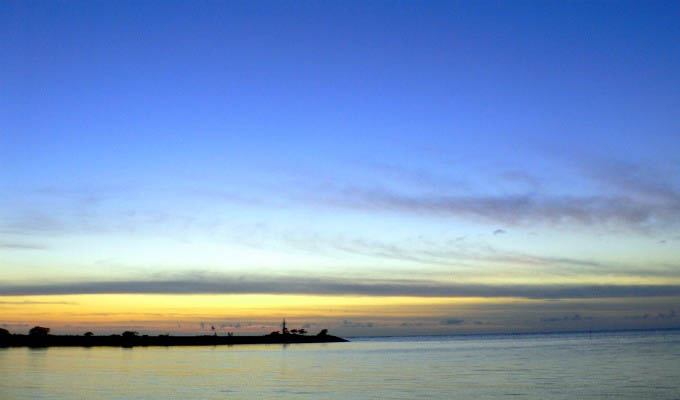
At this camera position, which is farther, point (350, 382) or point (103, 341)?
point (103, 341)

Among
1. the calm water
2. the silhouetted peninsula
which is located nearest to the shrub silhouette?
the silhouetted peninsula

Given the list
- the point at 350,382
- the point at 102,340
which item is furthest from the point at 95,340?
the point at 350,382

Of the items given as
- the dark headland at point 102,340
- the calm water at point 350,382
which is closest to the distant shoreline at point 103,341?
the dark headland at point 102,340

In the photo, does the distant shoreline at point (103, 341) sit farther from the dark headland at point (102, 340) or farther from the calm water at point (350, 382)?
the calm water at point (350, 382)

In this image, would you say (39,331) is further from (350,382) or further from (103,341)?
(350,382)

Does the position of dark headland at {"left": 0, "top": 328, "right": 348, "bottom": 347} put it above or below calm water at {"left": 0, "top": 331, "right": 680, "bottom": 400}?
below

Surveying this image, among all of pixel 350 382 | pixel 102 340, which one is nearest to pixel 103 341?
pixel 102 340

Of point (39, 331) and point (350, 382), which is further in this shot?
point (39, 331)

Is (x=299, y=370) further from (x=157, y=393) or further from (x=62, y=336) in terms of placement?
(x=62, y=336)

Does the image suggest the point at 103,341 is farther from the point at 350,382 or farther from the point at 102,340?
the point at 350,382

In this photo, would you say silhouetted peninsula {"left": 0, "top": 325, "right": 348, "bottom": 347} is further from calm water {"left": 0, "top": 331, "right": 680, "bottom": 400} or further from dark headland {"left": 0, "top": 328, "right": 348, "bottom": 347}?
calm water {"left": 0, "top": 331, "right": 680, "bottom": 400}

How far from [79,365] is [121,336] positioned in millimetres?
99380

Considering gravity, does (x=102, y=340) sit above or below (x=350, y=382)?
below

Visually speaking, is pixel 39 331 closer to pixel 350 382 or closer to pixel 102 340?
pixel 102 340
